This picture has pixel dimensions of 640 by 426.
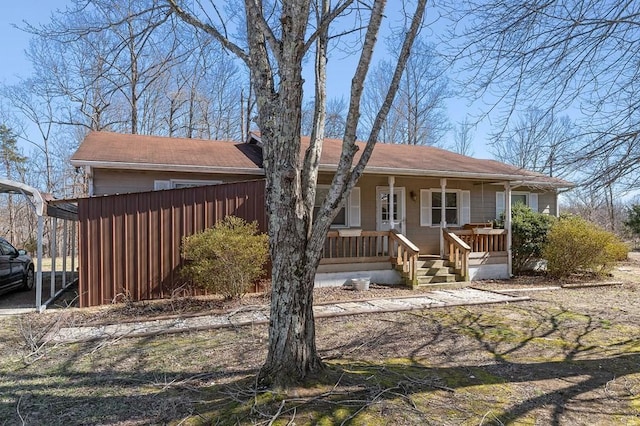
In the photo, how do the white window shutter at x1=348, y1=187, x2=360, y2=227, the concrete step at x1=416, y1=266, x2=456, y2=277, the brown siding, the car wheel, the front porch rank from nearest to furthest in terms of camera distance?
the brown siding
the car wheel
the front porch
the concrete step at x1=416, y1=266, x2=456, y2=277
the white window shutter at x1=348, y1=187, x2=360, y2=227

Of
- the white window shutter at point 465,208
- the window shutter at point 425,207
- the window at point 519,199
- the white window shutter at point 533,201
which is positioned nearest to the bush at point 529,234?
the white window shutter at point 465,208

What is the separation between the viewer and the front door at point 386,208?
472 inches

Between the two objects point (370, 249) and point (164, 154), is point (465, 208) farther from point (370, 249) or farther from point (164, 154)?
point (164, 154)

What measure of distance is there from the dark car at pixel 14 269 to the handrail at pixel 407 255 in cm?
875

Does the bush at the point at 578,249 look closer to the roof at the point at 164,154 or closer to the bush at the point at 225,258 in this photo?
the bush at the point at 225,258

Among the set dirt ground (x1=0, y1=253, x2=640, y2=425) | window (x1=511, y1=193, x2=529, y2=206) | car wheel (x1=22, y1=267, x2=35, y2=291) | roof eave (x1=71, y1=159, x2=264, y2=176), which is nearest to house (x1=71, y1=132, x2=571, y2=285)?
roof eave (x1=71, y1=159, x2=264, y2=176)

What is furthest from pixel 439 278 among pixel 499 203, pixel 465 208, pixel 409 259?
pixel 499 203

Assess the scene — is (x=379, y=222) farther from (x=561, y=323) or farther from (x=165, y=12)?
(x=165, y=12)

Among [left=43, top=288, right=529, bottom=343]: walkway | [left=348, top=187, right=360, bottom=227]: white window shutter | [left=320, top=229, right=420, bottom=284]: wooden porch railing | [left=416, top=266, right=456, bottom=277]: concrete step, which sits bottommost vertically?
[left=43, top=288, right=529, bottom=343]: walkway

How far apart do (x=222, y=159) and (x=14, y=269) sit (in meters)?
5.25

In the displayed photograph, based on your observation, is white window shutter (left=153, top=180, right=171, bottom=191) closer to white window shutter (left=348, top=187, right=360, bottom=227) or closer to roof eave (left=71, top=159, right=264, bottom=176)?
roof eave (left=71, top=159, right=264, bottom=176)

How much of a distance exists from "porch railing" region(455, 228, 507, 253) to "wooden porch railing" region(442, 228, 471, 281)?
285 mm

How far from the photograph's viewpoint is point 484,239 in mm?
11992

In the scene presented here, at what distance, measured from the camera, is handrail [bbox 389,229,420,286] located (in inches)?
398
